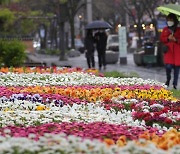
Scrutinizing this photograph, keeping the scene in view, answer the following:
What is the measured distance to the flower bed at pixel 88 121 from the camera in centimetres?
512

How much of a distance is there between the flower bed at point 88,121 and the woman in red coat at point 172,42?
137 inches

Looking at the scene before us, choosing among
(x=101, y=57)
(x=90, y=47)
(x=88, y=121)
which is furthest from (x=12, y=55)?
(x=88, y=121)

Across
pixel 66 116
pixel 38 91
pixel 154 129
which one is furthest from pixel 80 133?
pixel 38 91

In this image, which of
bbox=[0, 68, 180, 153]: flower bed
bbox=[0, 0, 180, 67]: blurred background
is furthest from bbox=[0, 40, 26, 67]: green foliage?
bbox=[0, 68, 180, 153]: flower bed

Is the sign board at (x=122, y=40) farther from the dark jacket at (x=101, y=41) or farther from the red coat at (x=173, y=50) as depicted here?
the red coat at (x=173, y=50)

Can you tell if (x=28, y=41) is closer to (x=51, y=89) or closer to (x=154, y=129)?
(x=51, y=89)

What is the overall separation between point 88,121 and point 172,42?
372 inches

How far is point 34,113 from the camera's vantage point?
820 centimetres

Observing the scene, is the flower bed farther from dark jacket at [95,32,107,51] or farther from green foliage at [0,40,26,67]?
dark jacket at [95,32,107,51]

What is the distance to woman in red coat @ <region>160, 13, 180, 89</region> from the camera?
16578 mm

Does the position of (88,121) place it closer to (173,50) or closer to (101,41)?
(173,50)

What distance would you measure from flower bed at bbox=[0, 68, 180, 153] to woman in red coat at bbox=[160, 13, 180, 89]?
348 cm

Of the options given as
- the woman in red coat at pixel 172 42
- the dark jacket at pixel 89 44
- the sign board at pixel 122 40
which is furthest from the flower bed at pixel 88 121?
the sign board at pixel 122 40

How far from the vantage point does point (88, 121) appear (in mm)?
7723
